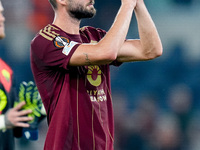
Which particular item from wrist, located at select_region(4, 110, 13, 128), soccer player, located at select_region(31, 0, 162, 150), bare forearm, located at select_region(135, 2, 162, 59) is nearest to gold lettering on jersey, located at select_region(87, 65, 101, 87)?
soccer player, located at select_region(31, 0, 162, 150)

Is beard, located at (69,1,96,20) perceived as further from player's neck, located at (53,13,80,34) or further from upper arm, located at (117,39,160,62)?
upper arm, located at (117,39,160,62)

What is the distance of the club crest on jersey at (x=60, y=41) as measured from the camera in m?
1.63

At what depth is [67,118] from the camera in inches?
65.2

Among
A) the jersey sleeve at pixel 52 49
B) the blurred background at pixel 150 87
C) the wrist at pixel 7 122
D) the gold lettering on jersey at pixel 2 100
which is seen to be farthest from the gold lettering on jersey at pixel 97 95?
the blurred background at pixel 150 87

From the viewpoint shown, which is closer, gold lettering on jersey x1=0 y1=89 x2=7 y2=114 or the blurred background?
gold lettering on jersey x1=0 y1=89 x2=7 y2=114

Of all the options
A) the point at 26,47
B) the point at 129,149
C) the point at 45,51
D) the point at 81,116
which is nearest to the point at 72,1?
the point at 45,51

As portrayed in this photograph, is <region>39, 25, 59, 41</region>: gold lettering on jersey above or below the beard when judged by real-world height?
below

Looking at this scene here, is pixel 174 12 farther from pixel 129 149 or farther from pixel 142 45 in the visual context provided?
pixel 142 45

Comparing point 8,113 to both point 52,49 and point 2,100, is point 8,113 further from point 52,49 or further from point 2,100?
point 52,49

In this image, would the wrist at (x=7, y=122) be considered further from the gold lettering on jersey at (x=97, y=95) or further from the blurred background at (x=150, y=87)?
the blurred background at (x=150, y=87)

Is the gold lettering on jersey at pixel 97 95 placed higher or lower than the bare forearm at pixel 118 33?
lower

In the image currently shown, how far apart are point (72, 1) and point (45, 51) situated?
0.29m

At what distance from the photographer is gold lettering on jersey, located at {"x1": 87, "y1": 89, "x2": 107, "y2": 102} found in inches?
67.3

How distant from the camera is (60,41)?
164 cm
